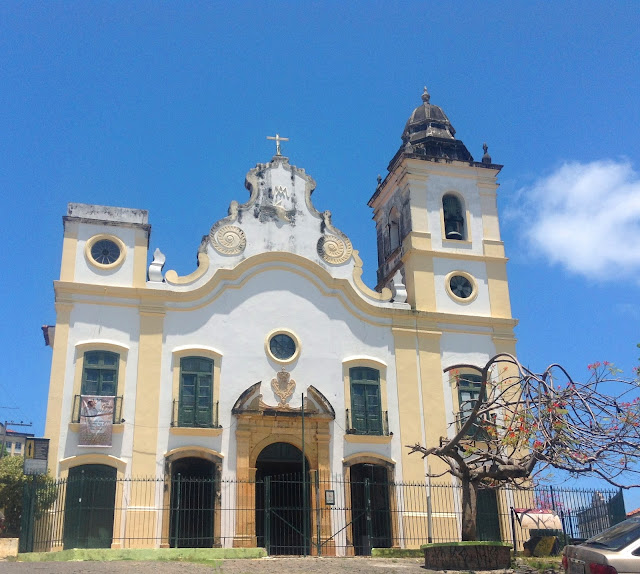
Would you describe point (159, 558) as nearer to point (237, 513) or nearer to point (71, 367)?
point (237, 513)

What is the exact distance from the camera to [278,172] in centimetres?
2444

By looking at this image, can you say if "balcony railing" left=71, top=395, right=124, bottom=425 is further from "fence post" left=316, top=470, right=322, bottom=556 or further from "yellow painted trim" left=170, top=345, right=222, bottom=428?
"fence post" left=316, top=470, right=322, bottom=556

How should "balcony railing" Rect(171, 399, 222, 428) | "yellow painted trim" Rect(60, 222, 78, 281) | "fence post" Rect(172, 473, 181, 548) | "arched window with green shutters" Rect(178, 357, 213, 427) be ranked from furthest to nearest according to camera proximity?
1. "yellow painted trim" Rect(60, 222, 78, 281)
2. "arched window with green shutters" Rect(178, 357, 213, 427)
3. "balcony railing" Rect(171, 399, 222, 428)
4. "fence post" Rect(172, 473, 181, 548)

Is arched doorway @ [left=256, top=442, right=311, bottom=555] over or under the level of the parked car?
over

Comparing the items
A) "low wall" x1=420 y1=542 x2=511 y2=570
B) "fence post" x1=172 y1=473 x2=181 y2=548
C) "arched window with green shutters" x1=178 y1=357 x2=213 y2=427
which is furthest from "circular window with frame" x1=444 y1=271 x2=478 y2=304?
"low wall" x1=420 y1=542 x2=511 y2=570

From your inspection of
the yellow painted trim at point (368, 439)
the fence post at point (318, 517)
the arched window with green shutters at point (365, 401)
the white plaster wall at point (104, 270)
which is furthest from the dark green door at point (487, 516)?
the white plaster wall at point (104, 270)

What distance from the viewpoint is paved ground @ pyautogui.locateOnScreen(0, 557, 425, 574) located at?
1342cm

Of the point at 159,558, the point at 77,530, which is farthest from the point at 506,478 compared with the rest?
the point at 77,530

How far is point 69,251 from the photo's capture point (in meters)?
22.1

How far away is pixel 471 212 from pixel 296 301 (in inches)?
277

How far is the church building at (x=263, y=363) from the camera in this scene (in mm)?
20359

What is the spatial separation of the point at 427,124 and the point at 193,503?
1507 centimetres

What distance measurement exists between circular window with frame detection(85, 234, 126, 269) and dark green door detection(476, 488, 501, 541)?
39.8 ft

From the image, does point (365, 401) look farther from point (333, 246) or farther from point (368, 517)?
point (333, 246)
